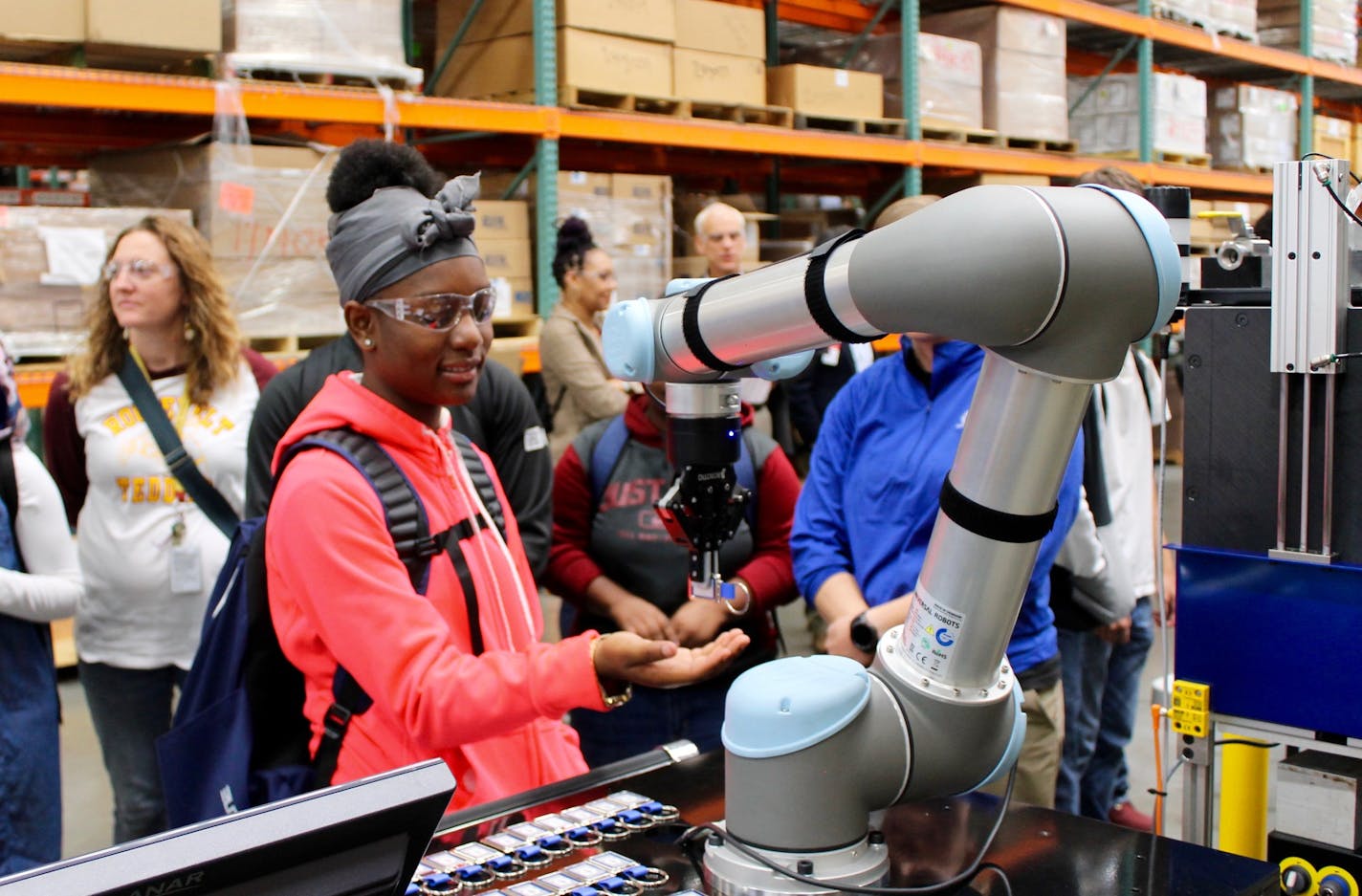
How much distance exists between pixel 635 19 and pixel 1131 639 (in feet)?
11.2

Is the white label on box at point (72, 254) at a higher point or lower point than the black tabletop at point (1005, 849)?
higher

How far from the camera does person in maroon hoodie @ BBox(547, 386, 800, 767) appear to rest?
122 inches

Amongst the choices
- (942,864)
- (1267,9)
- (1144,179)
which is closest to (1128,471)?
(942,864)

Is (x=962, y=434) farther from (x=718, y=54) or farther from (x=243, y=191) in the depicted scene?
(x=718, y=54)

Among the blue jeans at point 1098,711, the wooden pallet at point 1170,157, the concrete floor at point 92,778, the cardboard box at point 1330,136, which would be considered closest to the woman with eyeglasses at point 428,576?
the blue jeans at point 1098,711

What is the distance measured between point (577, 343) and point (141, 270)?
1642 millimetres

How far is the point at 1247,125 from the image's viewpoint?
9414mm

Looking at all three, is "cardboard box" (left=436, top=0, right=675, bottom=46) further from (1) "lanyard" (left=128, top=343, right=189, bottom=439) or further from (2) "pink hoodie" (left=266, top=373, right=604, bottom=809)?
(2) "pink hoodie" (left=266, top=373, right=604, bottom=809)

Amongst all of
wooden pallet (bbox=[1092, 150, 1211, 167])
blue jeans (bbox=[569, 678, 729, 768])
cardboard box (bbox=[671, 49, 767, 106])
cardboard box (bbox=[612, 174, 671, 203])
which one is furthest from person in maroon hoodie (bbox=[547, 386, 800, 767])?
wooden pallet (bbox=[1092, 150, 1211, 167])

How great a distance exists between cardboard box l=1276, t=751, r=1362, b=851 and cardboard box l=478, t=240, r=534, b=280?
4.15 meters

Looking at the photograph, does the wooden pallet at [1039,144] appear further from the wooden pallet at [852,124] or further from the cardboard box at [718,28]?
the cardboard box at [718,28]

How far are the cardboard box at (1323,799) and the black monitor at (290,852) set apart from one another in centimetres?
114

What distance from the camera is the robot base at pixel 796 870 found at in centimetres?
130

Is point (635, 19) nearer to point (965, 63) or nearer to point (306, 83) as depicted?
point (306, 83)
